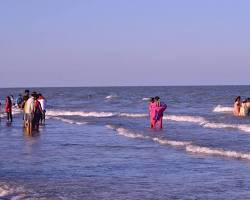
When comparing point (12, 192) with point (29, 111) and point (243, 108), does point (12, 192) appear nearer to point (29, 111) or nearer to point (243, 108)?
point (29, 111)

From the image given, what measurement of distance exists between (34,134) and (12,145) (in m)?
4.24

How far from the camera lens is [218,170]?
13.0 m

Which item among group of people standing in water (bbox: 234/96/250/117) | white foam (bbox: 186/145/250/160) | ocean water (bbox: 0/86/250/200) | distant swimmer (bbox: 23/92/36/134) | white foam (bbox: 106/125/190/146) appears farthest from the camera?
group of people standing in water (bbox: 234/96/250/117)

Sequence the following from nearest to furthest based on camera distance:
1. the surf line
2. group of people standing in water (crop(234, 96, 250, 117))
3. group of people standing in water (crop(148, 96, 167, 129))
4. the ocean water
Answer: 1. the ocean water
2. the surf line
3. group of people standing in water (crop(148, 96, 167, 129))
4. group of people standing in water (crop(234, 96, 250, 117))

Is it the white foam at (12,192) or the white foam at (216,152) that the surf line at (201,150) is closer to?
the white foam at (216,152)

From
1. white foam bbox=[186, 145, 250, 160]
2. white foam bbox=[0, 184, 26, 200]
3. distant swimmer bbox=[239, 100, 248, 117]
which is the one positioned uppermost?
distant swimmer bbox=[239, 100, 248, 117]

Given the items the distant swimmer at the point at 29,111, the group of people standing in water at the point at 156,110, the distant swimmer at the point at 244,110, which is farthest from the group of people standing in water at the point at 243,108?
the distant swimmer at the point at 29,111

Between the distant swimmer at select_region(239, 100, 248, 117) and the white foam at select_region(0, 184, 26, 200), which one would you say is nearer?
the white foam at select_region(0, 184, 26, 200)

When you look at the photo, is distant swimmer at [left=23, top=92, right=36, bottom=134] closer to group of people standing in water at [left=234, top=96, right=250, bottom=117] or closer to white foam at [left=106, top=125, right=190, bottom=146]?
white foam at [left=106, top=125, right=190, bottom=146]

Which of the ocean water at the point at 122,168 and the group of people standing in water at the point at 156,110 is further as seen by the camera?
the group of people standing in water at the point at 156,110

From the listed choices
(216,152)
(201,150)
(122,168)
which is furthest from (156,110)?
(122,168)

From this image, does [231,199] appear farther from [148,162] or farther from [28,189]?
[148,162]

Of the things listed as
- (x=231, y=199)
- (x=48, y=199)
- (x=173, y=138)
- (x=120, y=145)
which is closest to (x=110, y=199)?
(x=48, y=199)

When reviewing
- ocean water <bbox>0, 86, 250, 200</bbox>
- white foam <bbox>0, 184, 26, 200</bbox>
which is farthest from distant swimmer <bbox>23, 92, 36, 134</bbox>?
white foam <bbox>0, 184, 26, 200</bbox>
